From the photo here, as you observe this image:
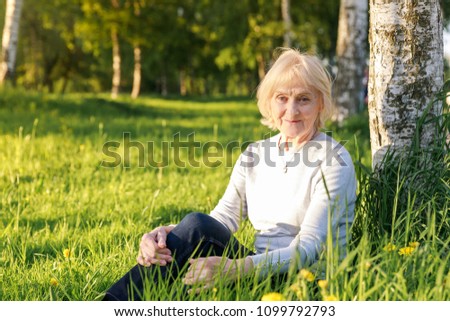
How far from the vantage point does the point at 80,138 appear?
29.4 ft

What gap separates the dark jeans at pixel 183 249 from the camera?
292 cm

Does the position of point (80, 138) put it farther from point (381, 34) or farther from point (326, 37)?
point (326, 37)

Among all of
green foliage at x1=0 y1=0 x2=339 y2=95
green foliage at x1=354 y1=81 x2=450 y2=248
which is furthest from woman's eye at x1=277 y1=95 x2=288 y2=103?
green foliage at x1=0 y1=0 x2=339 y2=95

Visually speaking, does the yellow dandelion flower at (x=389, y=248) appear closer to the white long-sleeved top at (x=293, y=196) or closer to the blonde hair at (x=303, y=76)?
the white long-sleeved top at (x=293, y=196)

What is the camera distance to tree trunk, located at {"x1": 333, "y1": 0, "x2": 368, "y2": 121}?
38.9ft

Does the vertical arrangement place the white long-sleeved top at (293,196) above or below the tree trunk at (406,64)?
below

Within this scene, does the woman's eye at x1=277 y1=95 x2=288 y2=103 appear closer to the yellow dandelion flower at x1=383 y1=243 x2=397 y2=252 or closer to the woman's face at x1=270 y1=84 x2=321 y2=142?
the woman's face at x1=270 y1=84 x2=321 y2=142

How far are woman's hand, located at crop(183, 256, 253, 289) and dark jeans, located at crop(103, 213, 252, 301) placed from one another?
0.10 metres

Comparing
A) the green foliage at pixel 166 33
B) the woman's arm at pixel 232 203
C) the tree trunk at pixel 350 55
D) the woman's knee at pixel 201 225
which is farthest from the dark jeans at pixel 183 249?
the green foliage at pixel 166 33

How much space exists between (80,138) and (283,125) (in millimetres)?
6222

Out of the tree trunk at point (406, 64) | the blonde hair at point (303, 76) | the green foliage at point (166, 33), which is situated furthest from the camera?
the green foliage at point (166, 33)

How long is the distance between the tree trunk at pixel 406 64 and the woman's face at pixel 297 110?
61 centimetres

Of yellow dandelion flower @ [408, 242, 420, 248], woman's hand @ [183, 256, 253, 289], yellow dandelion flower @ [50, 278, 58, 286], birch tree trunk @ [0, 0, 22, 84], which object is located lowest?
yellow dandelion flower @ [50, 278, 58, 286]

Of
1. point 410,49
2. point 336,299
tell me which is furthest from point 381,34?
point 336,299
